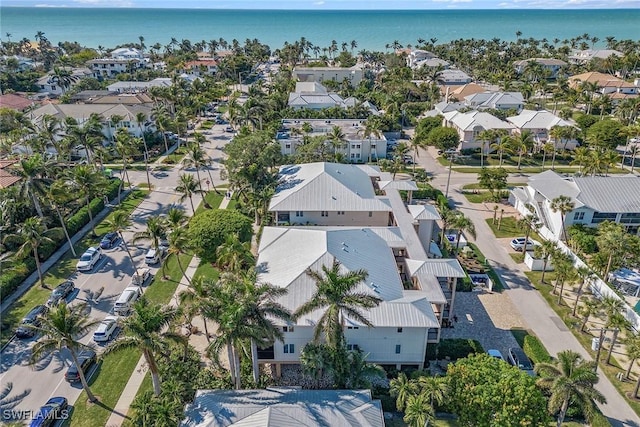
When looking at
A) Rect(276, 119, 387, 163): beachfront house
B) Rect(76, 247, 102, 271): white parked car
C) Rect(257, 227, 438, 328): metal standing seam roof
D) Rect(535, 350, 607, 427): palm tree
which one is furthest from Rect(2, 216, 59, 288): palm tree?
Rect(535, 350, 607, 427): palm tree

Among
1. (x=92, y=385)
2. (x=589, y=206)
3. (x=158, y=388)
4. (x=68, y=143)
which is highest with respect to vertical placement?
(x=68, y=143)

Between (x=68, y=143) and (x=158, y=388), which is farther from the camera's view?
(x=68, y=143)

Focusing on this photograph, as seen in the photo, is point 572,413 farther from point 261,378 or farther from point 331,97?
point 331,97

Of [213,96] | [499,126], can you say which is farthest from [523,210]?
[213,96]

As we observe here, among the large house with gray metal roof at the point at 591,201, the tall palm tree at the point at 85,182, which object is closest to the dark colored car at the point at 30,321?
the tall palm tree at the point at 85,182

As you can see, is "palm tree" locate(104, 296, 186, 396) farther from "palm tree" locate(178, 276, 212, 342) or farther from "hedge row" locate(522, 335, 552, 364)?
"hedge row" locate(522, 335, 552, 364)

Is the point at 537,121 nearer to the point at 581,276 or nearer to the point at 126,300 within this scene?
the point at 581,276

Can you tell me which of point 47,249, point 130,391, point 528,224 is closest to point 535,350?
point 528,224
